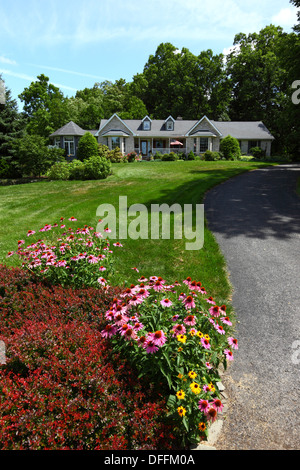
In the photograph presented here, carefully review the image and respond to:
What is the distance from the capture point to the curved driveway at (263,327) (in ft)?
9.83

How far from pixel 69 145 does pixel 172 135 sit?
43.9 ft

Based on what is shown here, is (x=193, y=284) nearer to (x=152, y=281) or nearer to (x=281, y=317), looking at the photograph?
(x=152, y=281)

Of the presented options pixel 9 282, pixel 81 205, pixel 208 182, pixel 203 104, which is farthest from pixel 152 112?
pixel 9 282

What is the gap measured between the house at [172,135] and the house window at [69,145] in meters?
0.43

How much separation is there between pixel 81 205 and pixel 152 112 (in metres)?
52.1

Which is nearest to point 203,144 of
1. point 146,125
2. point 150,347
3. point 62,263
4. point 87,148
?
point 146,125

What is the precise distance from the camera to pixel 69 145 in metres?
33.9

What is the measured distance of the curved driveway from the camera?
3.00 metres

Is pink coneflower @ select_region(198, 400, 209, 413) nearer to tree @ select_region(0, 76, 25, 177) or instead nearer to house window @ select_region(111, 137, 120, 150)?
tree @ select_region(0, 76, 25, 177)

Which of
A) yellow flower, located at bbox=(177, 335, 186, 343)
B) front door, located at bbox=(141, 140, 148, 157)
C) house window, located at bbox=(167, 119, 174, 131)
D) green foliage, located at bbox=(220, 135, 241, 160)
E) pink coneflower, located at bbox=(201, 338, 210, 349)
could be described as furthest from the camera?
house window, located at bbox=(167, 119, 174, 131)

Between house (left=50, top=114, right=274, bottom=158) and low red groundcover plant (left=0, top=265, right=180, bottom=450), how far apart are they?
3340cm

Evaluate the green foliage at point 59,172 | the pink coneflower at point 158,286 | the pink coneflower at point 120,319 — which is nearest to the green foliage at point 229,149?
the green foliage at point 59,172

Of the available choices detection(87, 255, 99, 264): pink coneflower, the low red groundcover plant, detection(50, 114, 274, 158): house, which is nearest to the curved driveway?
the low red groundcover plant
